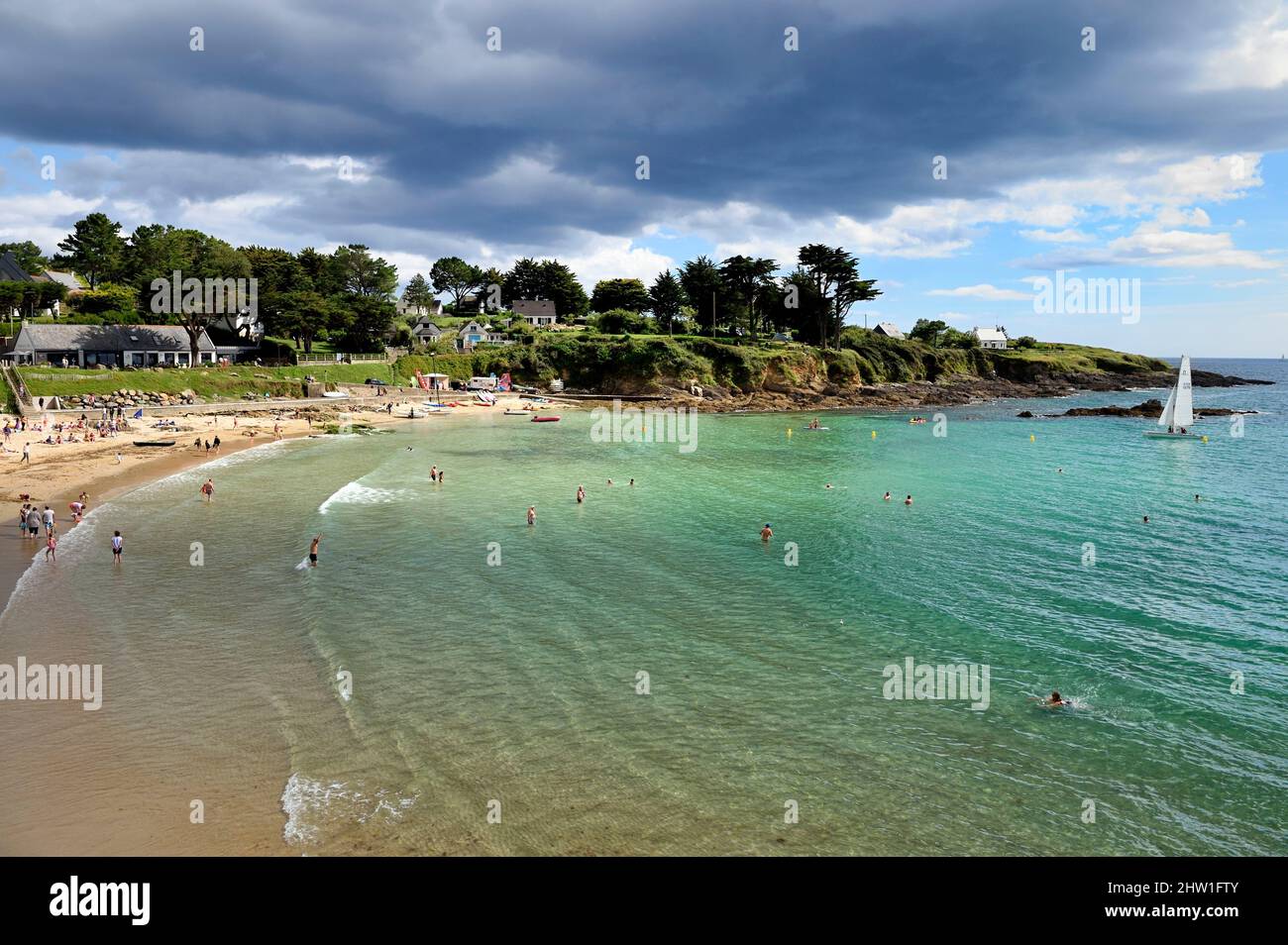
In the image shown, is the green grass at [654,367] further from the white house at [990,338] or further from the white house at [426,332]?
the white house at [990,338]

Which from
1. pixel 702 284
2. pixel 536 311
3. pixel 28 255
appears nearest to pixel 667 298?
pixel 702 284

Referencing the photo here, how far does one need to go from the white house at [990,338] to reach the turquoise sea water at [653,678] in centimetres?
15089

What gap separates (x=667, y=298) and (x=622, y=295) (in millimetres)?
16952

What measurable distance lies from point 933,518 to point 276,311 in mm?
95295

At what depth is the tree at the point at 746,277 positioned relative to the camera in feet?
455

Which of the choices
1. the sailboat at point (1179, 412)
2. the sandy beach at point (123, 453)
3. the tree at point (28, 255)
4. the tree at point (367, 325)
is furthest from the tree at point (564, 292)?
the sailboat at point (1179, 412)

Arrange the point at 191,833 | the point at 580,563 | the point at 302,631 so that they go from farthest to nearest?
the point at 580,563
the point at 302,631
the point at 191,833

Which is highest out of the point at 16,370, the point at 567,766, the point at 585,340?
the point at 585,340

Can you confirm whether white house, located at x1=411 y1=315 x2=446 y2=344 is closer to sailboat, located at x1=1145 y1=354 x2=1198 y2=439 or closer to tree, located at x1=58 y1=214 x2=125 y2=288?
tree, located at x1=58 y1=214 x2=125 y2=288

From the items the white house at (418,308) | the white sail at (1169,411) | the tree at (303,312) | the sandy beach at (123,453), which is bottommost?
the sandy beach at (123,453)

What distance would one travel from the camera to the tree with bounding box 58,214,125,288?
400 ft

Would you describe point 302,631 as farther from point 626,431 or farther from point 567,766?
point 626,431
